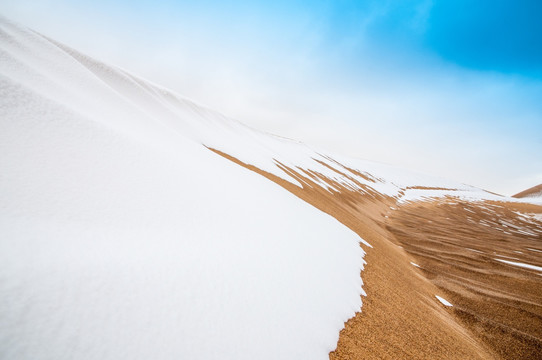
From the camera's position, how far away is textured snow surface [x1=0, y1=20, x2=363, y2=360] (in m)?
2.07

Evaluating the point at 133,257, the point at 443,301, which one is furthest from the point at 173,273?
the point at 443,301

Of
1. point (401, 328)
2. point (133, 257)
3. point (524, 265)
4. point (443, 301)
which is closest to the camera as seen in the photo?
point (133, 257)

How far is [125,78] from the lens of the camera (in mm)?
19891

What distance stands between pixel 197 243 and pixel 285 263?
1.84 meters

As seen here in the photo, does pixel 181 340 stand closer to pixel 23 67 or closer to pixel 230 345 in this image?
pixel 230 345

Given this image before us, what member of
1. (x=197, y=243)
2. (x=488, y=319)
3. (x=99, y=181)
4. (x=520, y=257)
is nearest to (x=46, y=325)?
(x=197, y=243)

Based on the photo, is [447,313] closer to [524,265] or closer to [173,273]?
[173,273]

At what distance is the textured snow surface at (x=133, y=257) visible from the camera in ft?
6.79

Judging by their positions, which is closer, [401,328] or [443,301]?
[401,328]

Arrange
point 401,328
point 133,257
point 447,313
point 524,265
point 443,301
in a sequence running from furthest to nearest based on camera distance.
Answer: point 524,265, point 443,301, point 447,313, point 401,328, point 133,257

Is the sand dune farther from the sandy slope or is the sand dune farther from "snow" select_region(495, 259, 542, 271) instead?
"snow" select_region(495, 259, 542, 271)

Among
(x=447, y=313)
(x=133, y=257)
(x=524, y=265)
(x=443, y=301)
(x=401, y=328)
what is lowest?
(x=133, y=257)

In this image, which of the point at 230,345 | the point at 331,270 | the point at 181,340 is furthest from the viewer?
the point at 331,270

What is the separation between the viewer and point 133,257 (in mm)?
2947
